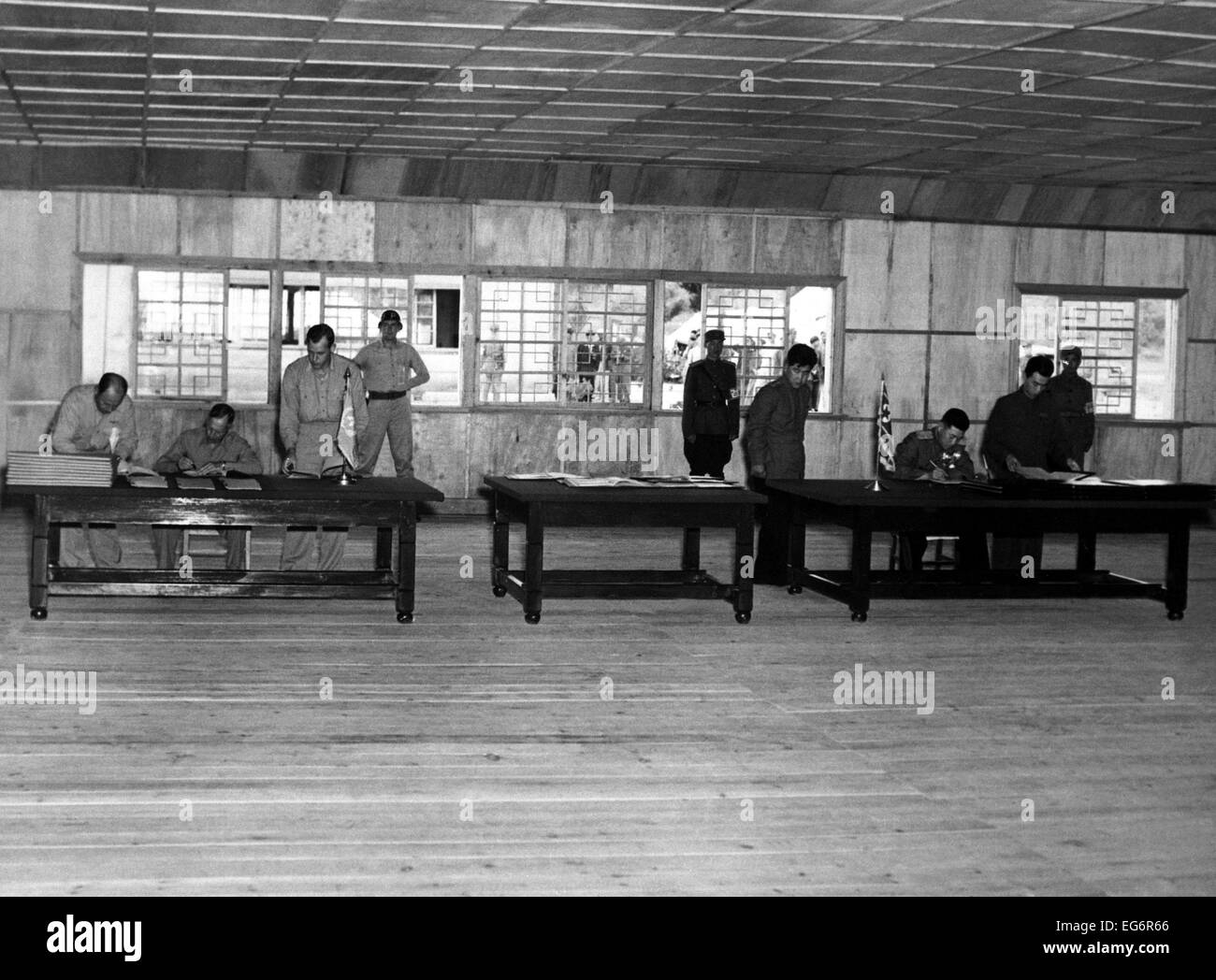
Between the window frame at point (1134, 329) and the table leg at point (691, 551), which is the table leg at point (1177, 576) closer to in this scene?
the table leg at point (691, 551)

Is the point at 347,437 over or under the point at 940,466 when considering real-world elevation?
over

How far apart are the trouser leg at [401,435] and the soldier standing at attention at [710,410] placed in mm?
2248

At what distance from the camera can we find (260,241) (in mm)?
13727

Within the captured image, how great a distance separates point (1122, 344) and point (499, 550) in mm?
7968

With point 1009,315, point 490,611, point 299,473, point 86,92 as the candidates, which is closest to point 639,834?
point 490,611

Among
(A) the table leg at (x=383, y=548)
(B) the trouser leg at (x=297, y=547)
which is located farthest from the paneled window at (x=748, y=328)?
(B) the trouser leg at (x=297, y=547)

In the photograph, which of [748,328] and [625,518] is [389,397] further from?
[625,518]

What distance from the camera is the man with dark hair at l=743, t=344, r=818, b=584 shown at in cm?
1016

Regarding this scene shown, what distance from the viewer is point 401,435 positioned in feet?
43.7

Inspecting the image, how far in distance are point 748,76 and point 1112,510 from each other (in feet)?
10.7

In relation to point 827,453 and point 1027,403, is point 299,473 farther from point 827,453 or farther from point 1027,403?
point 827,453

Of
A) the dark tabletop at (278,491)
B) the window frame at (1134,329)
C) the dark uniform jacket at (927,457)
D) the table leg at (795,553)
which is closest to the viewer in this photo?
the dark tabletop at (278,491)

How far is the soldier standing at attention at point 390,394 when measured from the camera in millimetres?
13195

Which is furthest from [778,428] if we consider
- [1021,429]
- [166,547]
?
[166,547]
